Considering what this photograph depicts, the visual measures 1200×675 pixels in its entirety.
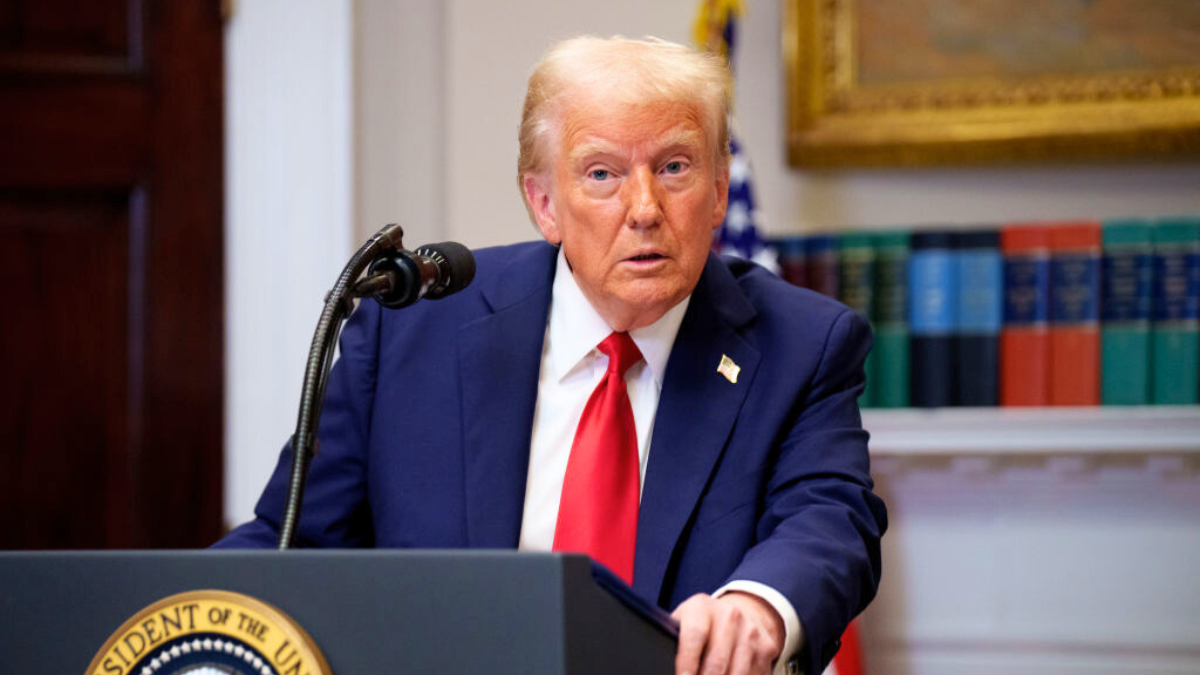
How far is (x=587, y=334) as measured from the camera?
1.75 m

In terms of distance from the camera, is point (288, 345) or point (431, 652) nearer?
point (431, 652)

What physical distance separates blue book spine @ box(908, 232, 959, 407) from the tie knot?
1.24 meters

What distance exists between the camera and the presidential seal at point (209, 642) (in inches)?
38.2

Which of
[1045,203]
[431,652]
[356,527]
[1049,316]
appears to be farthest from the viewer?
[1045,203]

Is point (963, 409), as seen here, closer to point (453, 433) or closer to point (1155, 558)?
point (1155, 558)

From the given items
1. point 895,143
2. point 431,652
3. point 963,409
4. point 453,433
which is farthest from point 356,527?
point 895,143

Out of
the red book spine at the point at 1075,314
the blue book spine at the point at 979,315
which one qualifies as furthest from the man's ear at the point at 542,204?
the red book spine at the point at 1075,314

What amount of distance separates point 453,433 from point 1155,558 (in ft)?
6.69

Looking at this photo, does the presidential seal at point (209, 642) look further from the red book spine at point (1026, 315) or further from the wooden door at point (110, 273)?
the red book spine at point (1026, 315)

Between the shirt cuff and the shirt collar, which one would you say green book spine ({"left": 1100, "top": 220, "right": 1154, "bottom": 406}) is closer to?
the shirt collar

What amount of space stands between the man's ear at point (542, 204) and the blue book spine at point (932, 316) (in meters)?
1.24

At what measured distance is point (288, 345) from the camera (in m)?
2.99

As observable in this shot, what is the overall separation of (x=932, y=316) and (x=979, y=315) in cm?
10

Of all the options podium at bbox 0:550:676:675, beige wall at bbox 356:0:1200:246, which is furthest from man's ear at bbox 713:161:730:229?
beige wall at bbox 356:0:1200:246
